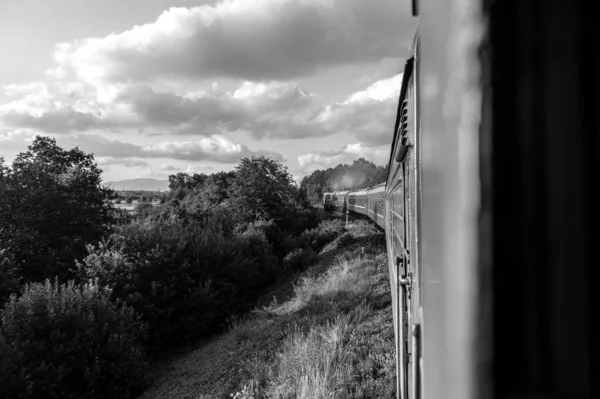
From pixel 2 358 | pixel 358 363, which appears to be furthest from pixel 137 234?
pixel 358 363

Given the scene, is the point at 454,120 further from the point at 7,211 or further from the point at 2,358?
the point at 7,211

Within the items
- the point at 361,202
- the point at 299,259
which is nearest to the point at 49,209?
the point at 299,259

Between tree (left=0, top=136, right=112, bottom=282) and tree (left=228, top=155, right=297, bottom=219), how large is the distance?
838 cm

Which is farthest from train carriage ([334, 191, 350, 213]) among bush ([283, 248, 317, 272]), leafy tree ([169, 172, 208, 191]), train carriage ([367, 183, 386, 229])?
train carriage ([367, 183, 386, 229])

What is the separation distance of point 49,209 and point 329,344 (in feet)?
50.7

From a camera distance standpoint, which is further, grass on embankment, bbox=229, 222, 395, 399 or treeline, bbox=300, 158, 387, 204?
treeline, bbox=300, 158, 387, 204

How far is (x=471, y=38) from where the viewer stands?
2.13ft

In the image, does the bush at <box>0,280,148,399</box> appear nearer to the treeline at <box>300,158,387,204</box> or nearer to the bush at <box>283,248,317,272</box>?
the bush at <box>283,248,317,272</box>

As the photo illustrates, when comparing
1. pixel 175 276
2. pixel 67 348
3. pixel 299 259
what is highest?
pixel 175 276

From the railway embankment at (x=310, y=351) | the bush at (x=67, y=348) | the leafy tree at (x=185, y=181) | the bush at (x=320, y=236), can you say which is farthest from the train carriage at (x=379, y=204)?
the leafy tree at (x=185, y=181)

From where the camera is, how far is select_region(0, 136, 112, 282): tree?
15.4m

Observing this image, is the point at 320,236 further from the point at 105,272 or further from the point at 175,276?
the point at 105,272

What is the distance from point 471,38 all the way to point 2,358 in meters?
10.4

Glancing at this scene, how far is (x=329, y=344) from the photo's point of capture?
22.2ft
